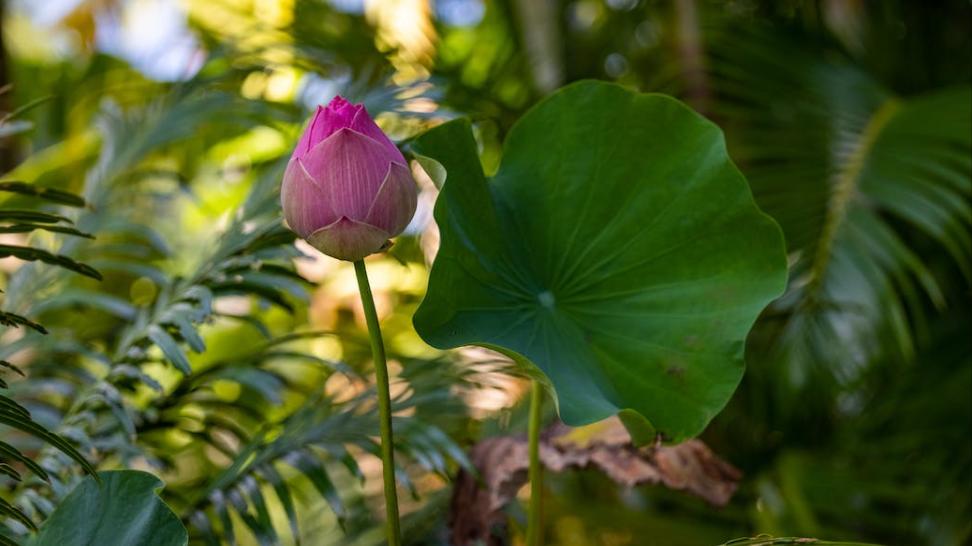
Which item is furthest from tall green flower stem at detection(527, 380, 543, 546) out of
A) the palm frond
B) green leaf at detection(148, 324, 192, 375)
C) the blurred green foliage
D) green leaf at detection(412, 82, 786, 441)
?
the palm frond

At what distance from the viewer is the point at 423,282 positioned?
5.90 ft

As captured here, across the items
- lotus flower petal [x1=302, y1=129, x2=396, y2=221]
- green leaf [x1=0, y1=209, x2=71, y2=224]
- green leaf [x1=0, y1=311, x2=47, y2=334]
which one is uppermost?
green leaf [x1=0, y1=209, x2=71, y2=224]

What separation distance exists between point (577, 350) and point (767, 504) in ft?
2.83

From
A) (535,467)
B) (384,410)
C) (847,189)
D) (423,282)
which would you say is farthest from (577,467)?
(423,282)

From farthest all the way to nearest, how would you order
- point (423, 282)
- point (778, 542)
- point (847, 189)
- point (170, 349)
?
point (423, 282)
point (847, 189)
point (170, 349)
point (778, 542)

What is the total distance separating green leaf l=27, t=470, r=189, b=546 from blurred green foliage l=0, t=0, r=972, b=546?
103 mm

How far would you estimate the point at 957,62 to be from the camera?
5.80 ft

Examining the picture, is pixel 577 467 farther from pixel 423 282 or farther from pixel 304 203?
Result: pixel 423 282

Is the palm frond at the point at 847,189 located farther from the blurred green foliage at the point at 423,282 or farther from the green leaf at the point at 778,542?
the green leaf at the point at 778,542

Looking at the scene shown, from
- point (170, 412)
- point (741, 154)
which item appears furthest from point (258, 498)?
point (741, 154)

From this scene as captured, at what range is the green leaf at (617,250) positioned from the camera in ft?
1.99

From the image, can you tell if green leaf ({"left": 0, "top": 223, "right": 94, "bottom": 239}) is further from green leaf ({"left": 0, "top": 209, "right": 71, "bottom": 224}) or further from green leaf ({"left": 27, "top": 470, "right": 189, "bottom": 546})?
green leaf ({"left": 27, "top": 470, "right": 189, "bottom": 546})

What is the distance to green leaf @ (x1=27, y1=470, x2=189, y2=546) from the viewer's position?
19.1 inches

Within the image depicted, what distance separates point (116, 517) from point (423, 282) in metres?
1.31
